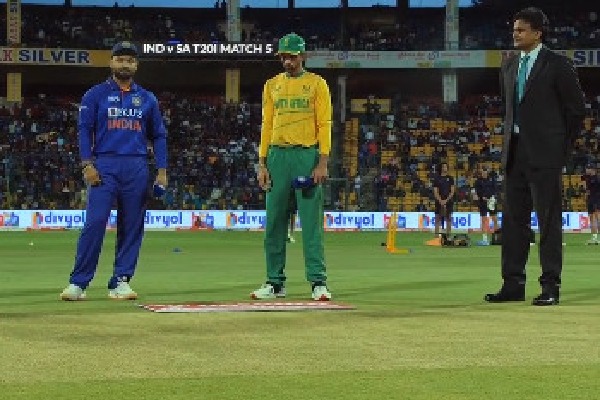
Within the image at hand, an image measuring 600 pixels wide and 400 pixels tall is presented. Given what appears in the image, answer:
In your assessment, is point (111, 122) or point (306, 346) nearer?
point (306, 346)

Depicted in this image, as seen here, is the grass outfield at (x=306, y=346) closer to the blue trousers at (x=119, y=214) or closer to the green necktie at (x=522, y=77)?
the blue trousers at (x=119, y=214)

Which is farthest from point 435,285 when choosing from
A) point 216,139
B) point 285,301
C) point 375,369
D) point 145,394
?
point 216,139

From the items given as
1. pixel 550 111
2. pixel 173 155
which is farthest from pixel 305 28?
pixel 550 111

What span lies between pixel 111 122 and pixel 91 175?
0.52 metres

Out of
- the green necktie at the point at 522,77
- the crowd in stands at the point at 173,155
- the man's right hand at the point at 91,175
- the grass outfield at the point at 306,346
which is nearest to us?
the grass outfield at the point at 306,346

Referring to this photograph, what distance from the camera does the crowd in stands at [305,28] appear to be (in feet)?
177

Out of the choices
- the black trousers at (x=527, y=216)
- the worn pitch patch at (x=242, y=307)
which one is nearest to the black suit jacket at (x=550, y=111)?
the black trousers at (x=527, y=216)

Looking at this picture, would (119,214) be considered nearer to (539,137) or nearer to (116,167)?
(116,167)

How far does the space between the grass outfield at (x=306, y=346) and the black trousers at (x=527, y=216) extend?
44 centimetres

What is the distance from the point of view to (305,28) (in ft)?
195

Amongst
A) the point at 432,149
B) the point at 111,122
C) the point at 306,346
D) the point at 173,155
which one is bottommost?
the point at 306,346

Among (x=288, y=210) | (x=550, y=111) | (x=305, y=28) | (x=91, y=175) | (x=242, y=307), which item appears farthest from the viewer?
(x=305, y=28)

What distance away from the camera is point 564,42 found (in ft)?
177

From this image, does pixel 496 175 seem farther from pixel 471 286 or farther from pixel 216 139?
pixel 471 286
